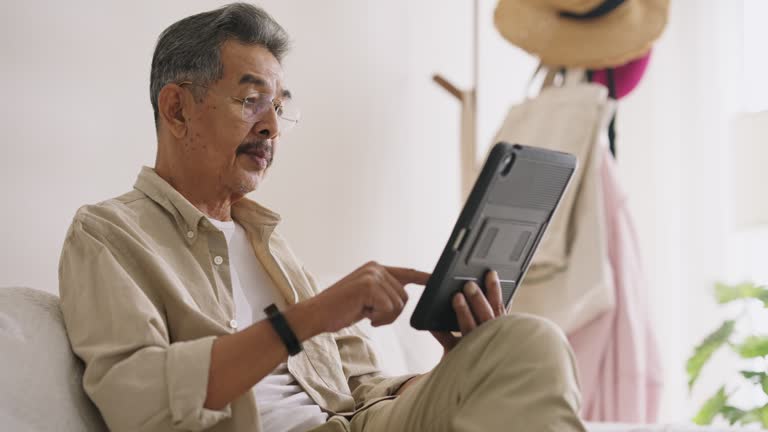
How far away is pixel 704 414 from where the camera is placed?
2635 mm

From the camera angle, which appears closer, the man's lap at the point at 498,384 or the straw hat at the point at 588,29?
the man's lap at the point at 498,384

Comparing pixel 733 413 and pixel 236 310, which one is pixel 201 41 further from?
pixel 733 413

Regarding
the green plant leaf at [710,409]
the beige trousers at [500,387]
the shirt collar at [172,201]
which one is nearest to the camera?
the beige trousers at [500,387]

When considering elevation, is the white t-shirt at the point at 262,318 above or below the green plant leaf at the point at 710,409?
above

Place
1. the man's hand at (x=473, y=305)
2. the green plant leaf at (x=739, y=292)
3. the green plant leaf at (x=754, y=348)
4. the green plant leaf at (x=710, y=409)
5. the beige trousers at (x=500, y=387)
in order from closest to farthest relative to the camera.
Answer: the beige trousers at (x=500, y=387) → the man's hand at (x=473, y=305) → the green plant leaf at (x=754, y=348) → the green plant leaf at (x=739, y=292) → the green plant leaf at (x=710, y=409)

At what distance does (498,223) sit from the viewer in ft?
3.85

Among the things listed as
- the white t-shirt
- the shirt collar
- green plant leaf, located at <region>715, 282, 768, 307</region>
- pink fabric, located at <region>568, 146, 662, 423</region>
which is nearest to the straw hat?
pink fabric, located at <region>568, 146, 662, 423</region>

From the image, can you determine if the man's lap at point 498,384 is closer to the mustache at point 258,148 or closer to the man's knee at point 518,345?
the man's knee at point 518,345

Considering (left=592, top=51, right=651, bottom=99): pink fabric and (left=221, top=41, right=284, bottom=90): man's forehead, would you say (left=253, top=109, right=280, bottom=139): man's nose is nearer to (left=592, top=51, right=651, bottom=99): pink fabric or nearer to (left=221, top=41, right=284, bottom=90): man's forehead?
(left=221, top=41, right=284, bottom=90): man's forehead

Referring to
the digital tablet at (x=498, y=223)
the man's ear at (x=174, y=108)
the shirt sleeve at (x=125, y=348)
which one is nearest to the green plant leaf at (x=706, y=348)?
the digital tablet at (x=498, y=223)

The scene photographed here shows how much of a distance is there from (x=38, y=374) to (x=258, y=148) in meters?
0.51

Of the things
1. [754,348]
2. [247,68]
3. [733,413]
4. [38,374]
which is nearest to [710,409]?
[733,413]

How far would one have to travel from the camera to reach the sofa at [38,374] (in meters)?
1.06

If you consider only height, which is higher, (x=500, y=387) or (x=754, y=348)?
(x=500, y=387)
